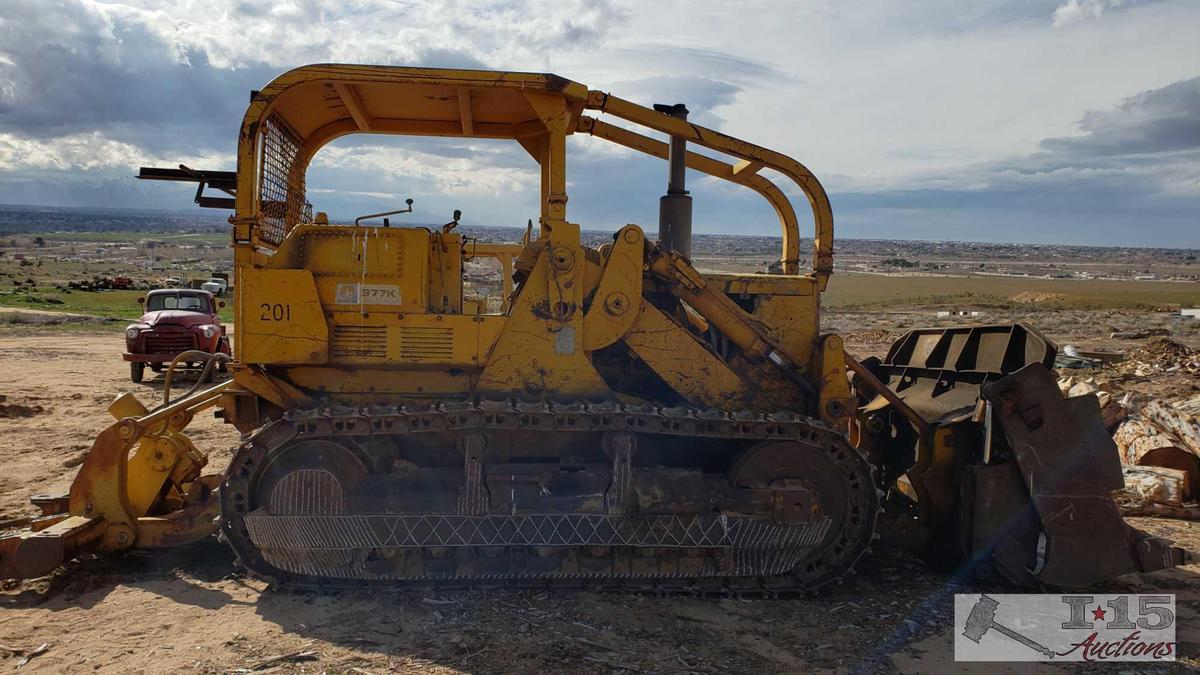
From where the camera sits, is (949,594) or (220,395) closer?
(949,594)

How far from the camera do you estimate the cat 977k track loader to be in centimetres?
609

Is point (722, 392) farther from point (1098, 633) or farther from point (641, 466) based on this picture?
point (1098, 633)

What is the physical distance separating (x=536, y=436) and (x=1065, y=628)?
4.15 m

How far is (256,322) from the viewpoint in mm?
6195

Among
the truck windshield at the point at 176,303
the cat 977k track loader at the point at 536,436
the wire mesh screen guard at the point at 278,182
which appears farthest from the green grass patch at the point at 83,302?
the cat 977k track loader at the point at 536,436

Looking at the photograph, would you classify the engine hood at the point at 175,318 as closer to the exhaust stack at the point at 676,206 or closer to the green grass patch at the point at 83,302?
the green grass patch at the point at 83,302

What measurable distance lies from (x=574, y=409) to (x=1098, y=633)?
4.09m

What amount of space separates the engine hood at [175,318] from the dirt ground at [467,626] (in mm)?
12752

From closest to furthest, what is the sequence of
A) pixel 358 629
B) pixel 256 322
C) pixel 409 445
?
pixel 358 629 → pixel 256 322 → pixel 409 445

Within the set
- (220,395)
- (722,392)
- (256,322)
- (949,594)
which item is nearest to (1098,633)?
(949,594)

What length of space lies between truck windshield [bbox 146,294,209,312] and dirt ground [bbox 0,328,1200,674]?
14.3 meters

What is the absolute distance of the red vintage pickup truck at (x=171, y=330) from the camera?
17281mm

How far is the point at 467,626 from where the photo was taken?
216 inches

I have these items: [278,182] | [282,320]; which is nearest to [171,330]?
[278,182]
